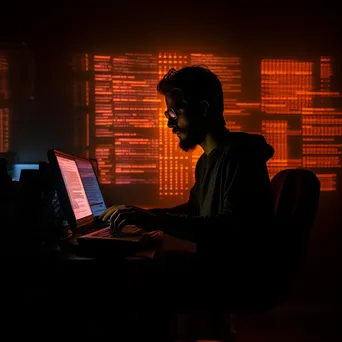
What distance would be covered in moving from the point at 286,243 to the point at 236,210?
25cm

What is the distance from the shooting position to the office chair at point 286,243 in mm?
1354

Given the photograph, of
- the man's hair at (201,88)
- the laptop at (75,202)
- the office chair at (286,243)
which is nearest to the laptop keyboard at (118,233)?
the laptop at (75,202)

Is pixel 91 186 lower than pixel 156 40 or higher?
lower

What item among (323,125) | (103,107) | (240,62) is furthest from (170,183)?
(323,125)

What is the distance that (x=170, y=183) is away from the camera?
2.79m

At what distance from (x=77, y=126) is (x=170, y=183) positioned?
84 centimetres

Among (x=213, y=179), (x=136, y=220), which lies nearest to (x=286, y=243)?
(x=213, y=179)

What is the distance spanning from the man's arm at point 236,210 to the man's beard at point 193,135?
0.32 meters

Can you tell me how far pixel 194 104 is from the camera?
1.69 metres

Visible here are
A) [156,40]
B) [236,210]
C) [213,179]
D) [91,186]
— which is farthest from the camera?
[156,40]

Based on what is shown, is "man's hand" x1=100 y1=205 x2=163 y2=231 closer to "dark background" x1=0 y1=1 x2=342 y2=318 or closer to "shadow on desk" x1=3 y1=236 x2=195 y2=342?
"shadow on desk" x1=3 y1=236 x2=195 y2=342

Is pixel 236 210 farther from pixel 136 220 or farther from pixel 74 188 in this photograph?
pixel 74 188

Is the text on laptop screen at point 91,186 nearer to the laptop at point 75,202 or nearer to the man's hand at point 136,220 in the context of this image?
the laptop at point 75,202

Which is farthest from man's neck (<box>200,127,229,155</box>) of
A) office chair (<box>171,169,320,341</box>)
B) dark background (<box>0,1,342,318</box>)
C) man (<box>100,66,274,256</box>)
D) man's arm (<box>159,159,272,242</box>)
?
dark background (<box>0,1,342,318</box>)
